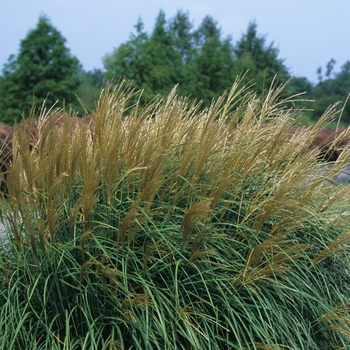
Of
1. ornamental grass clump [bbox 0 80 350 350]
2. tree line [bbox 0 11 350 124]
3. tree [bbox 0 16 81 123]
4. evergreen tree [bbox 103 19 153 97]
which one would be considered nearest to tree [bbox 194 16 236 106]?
tree line [bbox 0 11 350 124]

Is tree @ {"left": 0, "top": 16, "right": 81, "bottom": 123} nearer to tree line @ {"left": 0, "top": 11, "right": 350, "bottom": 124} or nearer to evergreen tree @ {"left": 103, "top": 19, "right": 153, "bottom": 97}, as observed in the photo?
tree line @ {"left": 0, "top": 11, "right": 350, "bottom": 124}

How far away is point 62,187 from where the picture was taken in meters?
2.59

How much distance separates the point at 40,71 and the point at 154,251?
74.5 ft

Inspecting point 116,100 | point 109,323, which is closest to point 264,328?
point 109,323

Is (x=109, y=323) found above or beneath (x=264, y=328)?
beneath

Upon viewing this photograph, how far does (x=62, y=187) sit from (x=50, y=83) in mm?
21987

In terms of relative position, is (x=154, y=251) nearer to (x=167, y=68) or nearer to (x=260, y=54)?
(x=167, y=68)

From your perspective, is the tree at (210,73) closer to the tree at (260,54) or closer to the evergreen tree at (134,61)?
the evergreen tree at (134,61)

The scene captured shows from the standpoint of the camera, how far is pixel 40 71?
23734mm

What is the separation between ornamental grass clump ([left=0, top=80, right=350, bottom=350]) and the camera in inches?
89.1

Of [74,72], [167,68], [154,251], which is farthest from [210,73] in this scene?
[154,251]

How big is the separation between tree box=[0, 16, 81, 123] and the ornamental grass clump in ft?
69.2

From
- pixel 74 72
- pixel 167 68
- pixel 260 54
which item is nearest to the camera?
pixel 74 72

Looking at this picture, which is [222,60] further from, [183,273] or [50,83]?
[183,273]
